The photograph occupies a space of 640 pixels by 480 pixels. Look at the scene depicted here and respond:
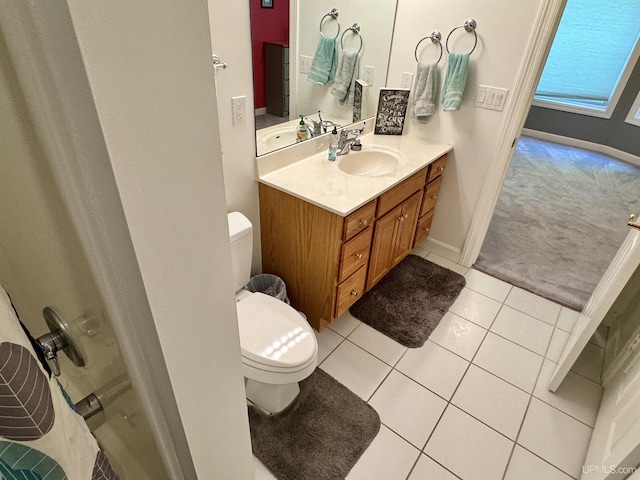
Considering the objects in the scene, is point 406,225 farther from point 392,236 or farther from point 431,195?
point 431,195

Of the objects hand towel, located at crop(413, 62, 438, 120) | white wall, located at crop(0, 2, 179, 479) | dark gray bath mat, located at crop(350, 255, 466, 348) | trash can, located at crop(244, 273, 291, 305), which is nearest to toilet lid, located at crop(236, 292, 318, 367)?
trash can, located at crop(244, 273, 291, 305)

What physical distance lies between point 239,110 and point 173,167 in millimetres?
1207

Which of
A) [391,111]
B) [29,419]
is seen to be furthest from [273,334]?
[391,111]

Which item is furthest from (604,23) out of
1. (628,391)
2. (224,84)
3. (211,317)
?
(211,317)

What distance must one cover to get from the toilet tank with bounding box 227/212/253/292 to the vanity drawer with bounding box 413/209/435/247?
123 cm

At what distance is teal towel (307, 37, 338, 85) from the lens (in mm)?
1903

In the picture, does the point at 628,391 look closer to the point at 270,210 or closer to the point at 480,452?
the point at 480,452

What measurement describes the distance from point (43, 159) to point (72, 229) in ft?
0.27

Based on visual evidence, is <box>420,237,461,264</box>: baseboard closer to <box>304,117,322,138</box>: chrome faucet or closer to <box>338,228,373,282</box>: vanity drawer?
<box>338,228,373,282</box>: vanity drawer

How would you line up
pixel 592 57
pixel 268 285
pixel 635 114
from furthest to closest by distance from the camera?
pixel 592 57 → pixel 635 114 → pixel 268 285

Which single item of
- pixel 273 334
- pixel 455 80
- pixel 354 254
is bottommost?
pixel 273 334

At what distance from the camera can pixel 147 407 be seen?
0.56 m

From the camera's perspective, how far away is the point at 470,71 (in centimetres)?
200

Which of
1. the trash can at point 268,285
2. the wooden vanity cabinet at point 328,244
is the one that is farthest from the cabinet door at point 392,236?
the trash can at point 268,285
